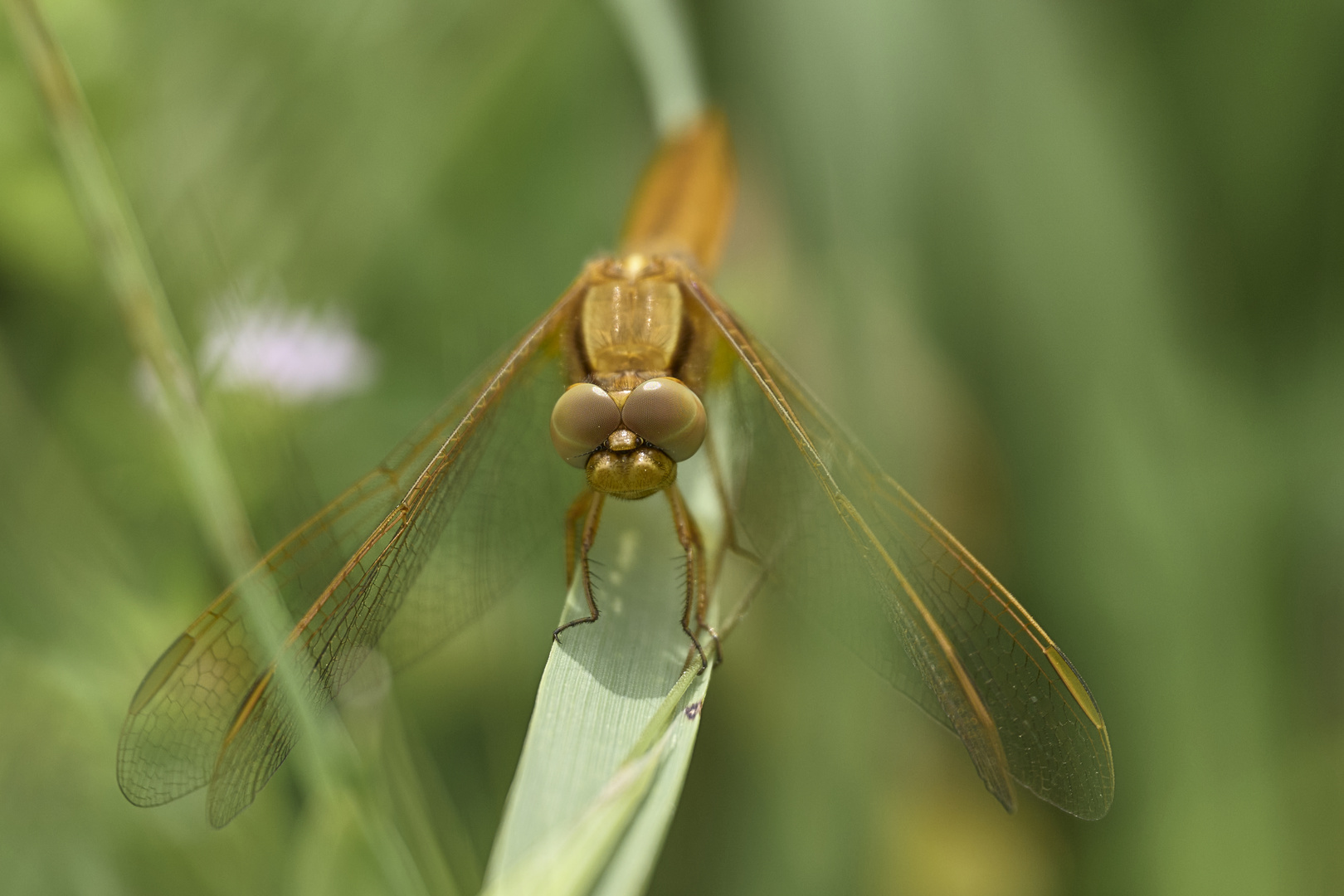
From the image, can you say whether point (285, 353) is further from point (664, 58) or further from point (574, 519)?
point (664, 58)

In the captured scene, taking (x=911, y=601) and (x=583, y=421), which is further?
(x=583, y=421)

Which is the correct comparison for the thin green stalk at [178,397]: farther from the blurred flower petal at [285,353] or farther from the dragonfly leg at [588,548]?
the dragonfly leg at [588,548]

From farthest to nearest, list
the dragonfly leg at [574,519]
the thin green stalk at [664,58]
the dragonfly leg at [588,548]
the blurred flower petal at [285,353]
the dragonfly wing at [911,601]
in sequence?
the thin green stalk at [664,58] → the blurred flower petal at [285,353] → the dragonfly leg at [574,519] → the dragonfly leg at [588,548] → the dragonfly wing at [911,601]

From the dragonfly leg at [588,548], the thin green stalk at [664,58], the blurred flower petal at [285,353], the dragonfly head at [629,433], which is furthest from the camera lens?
the thin green stalk at [664,58]

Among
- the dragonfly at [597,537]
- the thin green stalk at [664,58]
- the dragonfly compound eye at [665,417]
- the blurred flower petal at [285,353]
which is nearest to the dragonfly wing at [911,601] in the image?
the dragonfly at [597,537]

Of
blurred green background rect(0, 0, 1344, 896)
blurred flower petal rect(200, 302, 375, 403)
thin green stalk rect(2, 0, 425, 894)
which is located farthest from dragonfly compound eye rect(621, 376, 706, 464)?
blurred flower petal rect(200, 302, 375, 403)

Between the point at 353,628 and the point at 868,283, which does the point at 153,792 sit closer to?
the point at 353,628

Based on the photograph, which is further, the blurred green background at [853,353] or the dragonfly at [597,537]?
the blurred green background at [853,353]

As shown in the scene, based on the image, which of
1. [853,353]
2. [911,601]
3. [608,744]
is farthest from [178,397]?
[853,353]
